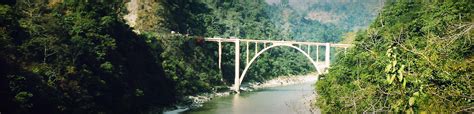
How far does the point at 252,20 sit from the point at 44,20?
53686 mm

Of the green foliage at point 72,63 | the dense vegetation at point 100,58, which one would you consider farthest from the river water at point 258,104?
the green foliage at point 72,63

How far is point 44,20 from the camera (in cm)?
2341

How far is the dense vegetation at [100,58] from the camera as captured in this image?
19.8 meters

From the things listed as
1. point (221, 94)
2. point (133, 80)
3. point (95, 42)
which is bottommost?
point (221, 94)

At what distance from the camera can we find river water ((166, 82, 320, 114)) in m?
30.9

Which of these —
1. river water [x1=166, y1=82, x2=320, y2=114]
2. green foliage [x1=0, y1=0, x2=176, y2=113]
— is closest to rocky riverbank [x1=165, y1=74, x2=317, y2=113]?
river water [x1=166, y1=82, x2=320, y2=114]

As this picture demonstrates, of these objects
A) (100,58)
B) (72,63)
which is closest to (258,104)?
(100,58)

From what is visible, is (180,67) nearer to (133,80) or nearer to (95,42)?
(133,80)

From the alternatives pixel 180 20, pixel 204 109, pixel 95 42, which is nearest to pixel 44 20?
pixel 95 42

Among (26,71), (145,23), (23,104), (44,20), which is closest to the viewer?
(23,104)

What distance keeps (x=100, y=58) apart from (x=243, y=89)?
22.3 metres

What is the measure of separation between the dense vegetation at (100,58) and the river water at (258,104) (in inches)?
97.8

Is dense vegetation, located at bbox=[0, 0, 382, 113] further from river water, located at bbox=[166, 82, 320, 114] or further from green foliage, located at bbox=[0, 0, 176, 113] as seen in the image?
river water, located at bbox=[166, 82, 320, 114]

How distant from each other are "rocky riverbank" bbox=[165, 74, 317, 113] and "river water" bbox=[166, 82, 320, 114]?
70 centimetres
